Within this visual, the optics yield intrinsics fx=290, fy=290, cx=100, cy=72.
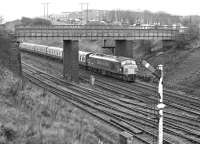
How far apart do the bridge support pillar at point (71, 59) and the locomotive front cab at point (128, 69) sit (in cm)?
624

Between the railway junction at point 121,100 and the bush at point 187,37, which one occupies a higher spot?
the bush at point 187,37

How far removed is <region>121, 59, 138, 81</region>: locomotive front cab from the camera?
112ft

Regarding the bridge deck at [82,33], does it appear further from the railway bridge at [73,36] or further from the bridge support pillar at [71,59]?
the bridge support pillar at [71,59]

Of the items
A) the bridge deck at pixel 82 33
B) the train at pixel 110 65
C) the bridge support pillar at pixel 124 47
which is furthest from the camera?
the bridge support pillar at pixel 124 47

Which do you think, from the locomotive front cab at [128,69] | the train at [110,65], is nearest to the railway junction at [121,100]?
the locomotive front cab at [128,69]

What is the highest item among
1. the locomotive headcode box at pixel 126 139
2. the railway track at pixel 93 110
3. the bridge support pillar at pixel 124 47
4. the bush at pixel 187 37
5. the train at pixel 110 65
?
the bush at pixel 187 37

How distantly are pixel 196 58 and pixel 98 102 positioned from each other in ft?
59.7

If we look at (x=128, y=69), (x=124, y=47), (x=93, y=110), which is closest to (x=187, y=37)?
(x=124, y=47)

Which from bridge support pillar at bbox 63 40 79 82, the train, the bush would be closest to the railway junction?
bridge support pillar at bbox 63 40 79 82

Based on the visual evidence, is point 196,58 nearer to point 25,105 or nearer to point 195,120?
point 195,120

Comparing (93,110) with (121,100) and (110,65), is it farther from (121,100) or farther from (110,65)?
(110,65)

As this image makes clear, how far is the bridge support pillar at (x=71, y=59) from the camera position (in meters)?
36.8

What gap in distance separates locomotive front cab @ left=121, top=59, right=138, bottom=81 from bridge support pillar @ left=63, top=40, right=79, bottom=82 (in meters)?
6.24

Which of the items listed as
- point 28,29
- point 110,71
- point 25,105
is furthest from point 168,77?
point 25,105
